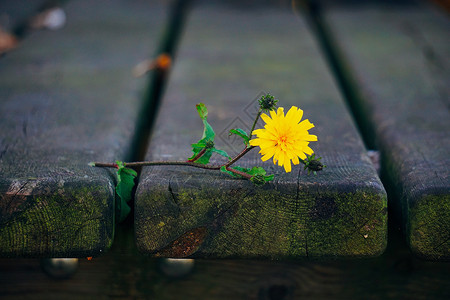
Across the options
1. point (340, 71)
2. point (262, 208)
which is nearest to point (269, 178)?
point (262, 208)

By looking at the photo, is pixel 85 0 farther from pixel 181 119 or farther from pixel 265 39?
pixel 181 119

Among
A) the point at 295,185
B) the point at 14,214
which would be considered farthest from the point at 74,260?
the point at 295,185

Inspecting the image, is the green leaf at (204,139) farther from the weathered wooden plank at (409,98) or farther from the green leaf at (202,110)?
the weathered wooden plank at (409,98)

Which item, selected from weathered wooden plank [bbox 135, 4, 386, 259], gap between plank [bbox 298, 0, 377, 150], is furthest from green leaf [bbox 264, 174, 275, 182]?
gap between plank [bbox 298, 0, 377, 150]

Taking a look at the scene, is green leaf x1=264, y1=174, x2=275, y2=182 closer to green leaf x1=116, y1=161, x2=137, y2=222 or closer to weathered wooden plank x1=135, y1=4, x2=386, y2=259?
weathered wooden plank x1=135, y1=4, x2=386, y2=259

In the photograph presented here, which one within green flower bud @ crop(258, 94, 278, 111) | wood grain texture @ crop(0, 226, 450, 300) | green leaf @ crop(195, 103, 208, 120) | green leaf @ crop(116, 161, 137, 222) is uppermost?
green flower bud @ crop(258, 94, 278, 111)

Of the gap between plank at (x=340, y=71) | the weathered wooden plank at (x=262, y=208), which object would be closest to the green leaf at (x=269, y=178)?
the weathered wooden plank at (x=262, y=208)
